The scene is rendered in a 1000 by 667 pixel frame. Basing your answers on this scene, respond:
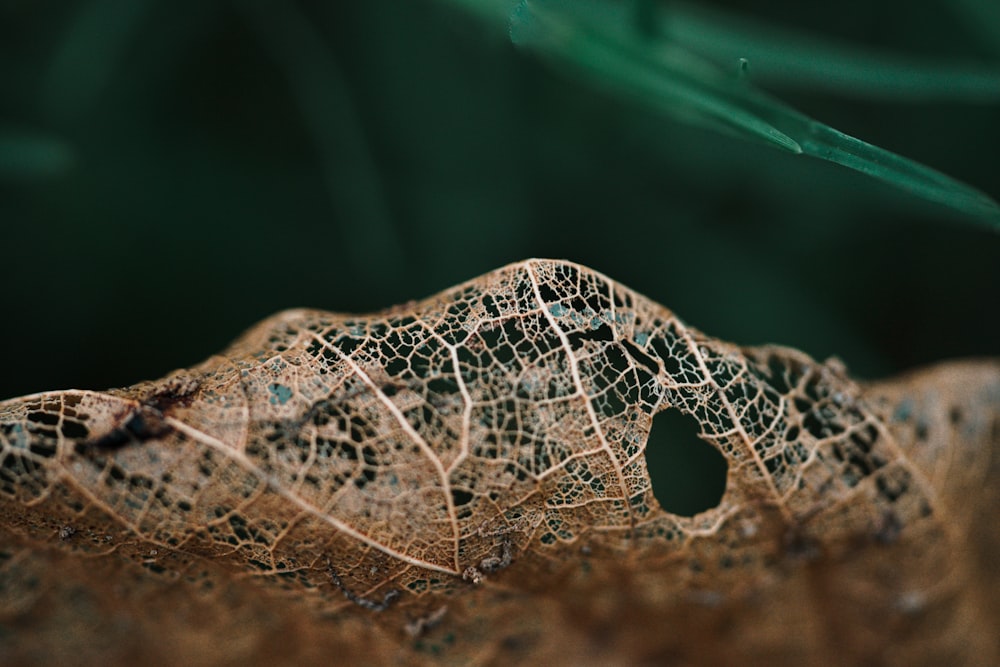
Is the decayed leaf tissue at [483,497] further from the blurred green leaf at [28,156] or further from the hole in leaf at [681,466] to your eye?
the blurred green leaf at [28,156]

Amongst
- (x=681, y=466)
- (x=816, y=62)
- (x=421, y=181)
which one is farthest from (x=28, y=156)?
(x=816, y=62)

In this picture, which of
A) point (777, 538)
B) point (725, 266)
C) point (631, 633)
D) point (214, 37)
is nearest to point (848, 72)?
point (725, 266)

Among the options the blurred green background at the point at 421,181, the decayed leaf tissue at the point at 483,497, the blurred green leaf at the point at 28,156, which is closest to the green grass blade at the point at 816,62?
the blurred green background at the point at 421,181

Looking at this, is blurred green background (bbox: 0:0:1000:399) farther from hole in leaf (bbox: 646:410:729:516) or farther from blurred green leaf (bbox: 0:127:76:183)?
hole in leaf (bbox: 646:410:729:516)

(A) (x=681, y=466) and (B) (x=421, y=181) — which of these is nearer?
(A) (x=681, y=466)

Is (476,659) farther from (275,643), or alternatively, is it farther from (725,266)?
(725,266)

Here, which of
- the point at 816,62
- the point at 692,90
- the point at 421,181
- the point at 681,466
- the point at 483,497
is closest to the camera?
the point at 483,497

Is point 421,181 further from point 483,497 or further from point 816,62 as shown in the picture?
point 483,497
